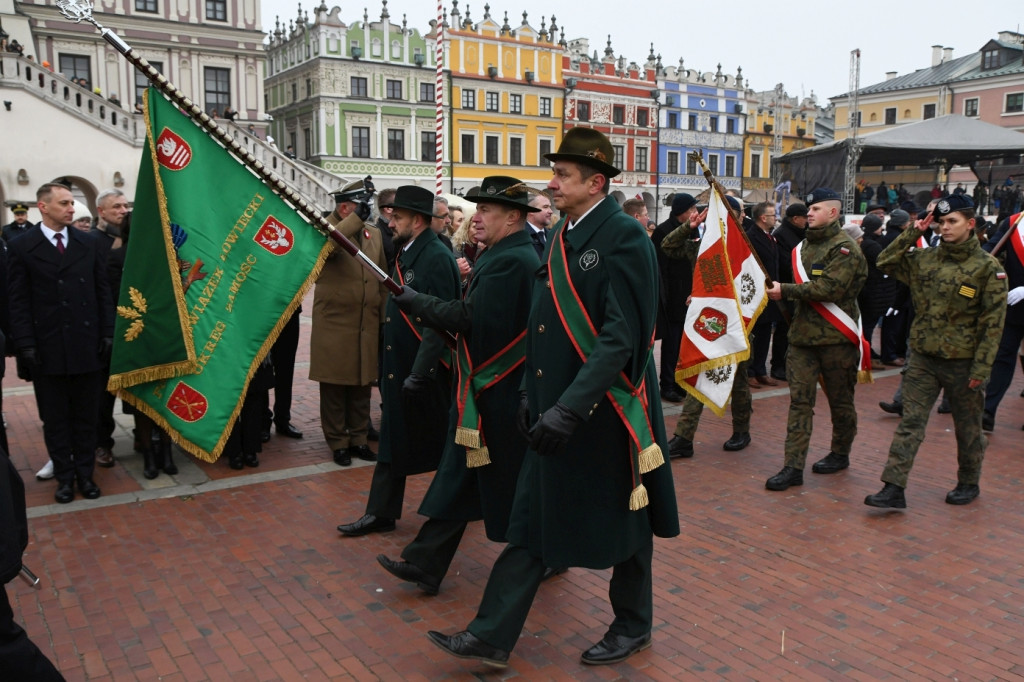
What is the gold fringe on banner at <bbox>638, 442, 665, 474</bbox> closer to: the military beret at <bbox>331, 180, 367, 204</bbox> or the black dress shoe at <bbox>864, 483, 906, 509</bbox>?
the black dress shoe at <bbox>864, 483, 906, 509</bbox>

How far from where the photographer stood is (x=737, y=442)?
7.81 metres

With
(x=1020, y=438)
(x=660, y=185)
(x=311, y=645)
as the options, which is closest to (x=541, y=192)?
(x=311, y=645)

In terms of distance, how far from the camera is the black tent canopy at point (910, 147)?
2292 cm

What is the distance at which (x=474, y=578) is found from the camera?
494 cm

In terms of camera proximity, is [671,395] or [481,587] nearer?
[481,587]

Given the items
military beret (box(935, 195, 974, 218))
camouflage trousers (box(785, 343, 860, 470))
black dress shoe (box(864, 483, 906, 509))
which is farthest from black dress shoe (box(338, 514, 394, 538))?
military beret (box(935, 195, 974, 218))

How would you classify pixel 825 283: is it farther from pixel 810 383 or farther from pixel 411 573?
pixel 411 573

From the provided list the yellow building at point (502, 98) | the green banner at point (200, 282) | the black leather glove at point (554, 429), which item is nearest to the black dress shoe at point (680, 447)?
the green banner at point (200, 282)

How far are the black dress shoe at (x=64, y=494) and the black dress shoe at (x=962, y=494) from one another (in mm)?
6258

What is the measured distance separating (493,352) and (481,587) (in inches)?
53.1

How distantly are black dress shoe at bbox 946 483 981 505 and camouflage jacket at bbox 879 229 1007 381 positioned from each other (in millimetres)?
984

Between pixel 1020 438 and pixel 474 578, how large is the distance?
20.0 ft

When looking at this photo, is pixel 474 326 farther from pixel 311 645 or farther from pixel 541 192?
pixel 541 192

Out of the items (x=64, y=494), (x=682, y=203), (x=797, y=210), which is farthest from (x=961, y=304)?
(x=64, y=494)
